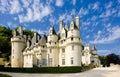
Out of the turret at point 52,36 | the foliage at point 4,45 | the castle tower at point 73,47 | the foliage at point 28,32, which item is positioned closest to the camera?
the castle tower at point 73,47

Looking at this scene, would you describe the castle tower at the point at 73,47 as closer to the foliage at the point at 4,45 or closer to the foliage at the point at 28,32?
the foliage at the point at 4,45

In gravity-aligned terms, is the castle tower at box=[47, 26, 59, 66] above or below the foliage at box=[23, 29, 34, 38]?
below

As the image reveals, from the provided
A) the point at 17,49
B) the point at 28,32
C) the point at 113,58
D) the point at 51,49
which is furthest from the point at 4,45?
the point at 113,58

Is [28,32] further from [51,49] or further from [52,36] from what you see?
[51,49]

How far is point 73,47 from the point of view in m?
45.8

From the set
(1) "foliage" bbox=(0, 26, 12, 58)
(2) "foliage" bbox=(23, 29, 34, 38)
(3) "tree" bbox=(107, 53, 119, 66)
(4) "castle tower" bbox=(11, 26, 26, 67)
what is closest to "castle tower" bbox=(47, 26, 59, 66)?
(4) "castle tower" bbox=(11, 26, 26, 67)

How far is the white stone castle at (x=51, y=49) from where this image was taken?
4597 cm

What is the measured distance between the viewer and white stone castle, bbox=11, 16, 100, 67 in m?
46.0

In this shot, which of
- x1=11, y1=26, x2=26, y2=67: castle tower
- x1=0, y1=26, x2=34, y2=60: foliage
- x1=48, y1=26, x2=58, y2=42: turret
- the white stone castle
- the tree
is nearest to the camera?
the white stone castle

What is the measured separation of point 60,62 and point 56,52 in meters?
2.50

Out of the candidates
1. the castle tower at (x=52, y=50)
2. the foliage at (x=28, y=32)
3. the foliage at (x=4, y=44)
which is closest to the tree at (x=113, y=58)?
the castle tower at (x=52, y=50)

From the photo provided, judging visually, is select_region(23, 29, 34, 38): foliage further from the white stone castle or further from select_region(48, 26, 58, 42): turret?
select_region(48, 26, 58, 42): turret

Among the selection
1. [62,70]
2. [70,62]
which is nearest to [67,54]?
[70,62]

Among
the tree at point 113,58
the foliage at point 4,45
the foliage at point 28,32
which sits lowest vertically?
the tree at point 113,58
